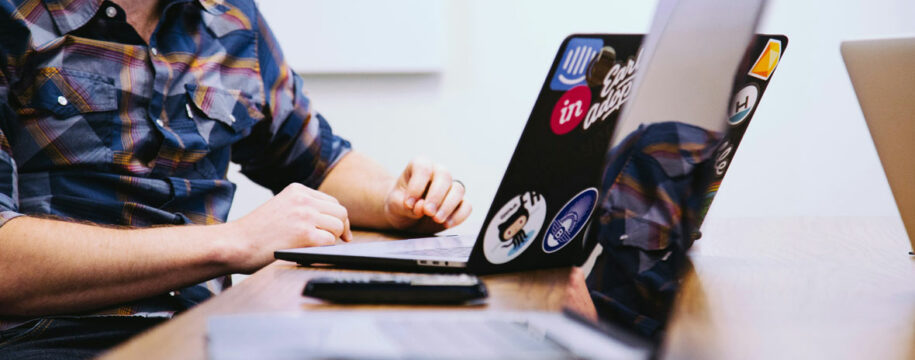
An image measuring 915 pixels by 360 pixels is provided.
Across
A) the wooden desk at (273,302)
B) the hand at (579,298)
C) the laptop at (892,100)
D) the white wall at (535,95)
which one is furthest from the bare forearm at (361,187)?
the white wall at (535,95)

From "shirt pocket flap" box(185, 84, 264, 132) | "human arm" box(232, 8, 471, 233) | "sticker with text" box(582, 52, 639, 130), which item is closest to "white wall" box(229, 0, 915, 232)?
"human arm" box(232, 8, 471, 233)

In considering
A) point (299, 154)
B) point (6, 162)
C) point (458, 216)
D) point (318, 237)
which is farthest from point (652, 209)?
point (299, 154)

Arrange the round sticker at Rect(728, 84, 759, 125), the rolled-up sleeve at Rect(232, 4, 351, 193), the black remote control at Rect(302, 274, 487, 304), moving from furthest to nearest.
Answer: the rolled-up sleeve at Rect(232, 4, 351, 193)
the round sticker at Rect(728, 84, 759, 125)
the black remote control at Rect(302, 274, 487, 304)

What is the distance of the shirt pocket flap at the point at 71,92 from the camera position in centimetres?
83

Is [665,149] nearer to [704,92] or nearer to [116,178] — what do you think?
[704,92]

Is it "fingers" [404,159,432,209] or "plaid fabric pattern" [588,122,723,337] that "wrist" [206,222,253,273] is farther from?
"plaid fabric pattern" [588,122,723,337]

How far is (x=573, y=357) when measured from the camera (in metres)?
0.29

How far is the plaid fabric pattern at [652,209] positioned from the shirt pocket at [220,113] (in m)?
0.75

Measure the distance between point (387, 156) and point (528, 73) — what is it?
492mm

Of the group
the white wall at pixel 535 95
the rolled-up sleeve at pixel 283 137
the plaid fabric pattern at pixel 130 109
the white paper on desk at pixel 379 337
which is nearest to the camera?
the white paper on desk at pixel 379 337

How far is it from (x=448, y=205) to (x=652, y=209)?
0.54 metres

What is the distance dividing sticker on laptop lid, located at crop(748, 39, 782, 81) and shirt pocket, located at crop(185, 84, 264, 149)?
695mm

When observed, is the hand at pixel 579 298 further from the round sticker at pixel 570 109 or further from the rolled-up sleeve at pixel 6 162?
the rolled-up sleeve at pixel 6 162

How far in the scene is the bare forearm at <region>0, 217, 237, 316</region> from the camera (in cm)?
69
